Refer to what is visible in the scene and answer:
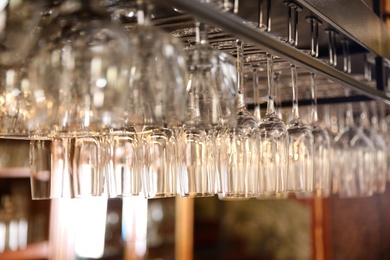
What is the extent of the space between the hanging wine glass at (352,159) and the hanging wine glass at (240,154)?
81cm

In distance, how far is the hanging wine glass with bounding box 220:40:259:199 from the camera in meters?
1.16

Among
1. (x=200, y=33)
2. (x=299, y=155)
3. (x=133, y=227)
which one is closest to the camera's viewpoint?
(x=200, y=33)

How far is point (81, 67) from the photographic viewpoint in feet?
2.13

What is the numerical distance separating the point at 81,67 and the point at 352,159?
5.37 feet

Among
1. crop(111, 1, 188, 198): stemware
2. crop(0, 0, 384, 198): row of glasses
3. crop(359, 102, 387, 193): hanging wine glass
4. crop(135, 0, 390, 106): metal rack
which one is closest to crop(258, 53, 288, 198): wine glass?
crop(0, 0, 384, 198): row of glasses

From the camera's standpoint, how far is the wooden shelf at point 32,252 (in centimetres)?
288

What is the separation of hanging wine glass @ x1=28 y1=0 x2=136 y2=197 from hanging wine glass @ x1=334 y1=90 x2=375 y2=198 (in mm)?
1387

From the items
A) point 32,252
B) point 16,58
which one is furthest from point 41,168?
point 32,252

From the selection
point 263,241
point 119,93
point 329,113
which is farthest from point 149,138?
point 263,241

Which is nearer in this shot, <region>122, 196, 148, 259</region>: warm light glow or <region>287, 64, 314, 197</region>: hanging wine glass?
<region>287, 64, 314, 197</region>: hanging wine glass

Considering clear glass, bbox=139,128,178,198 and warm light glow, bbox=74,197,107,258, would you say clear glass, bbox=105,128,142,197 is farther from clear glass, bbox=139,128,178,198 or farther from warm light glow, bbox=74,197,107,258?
warm light glow, bbox=74,197,107,258

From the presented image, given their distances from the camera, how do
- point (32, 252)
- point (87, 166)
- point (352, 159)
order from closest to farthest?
point (87, 166) < point (352, 159) < point (32, 252)

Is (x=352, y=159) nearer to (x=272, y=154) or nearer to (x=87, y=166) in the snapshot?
(x=272, y=154)

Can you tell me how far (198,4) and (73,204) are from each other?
251 centimetres
